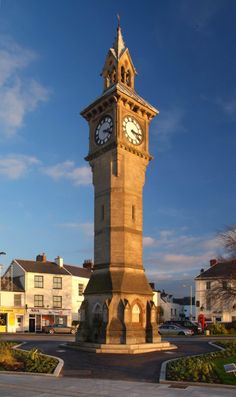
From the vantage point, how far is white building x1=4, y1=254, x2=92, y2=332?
216ft

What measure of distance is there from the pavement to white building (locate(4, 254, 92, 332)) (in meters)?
49.4

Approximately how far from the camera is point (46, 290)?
67.3m

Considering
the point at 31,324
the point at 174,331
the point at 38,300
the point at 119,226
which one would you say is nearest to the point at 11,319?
the point at 31,324

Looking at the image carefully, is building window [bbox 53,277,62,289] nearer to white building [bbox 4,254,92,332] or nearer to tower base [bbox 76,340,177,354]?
white building [bbox 4,254,92,332]

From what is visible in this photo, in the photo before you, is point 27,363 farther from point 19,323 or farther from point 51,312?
point 51,312

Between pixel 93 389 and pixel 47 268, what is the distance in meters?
54.5

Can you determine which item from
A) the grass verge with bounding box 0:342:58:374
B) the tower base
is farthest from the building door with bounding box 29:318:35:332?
the grass verge with bounding box 0:342:58:374

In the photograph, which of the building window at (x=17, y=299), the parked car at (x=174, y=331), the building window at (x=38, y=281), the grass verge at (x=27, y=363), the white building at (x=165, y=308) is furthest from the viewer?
the white building at (x=165, y=308)

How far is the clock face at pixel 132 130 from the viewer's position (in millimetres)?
33194

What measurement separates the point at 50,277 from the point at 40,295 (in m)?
2.95

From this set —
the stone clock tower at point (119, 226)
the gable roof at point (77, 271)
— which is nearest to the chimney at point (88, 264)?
the gable roof at point (77, 271)

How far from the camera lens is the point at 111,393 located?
15.0m

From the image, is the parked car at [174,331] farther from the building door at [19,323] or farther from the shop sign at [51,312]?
the building door at [19,323]

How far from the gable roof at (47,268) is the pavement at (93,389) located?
5030cm
